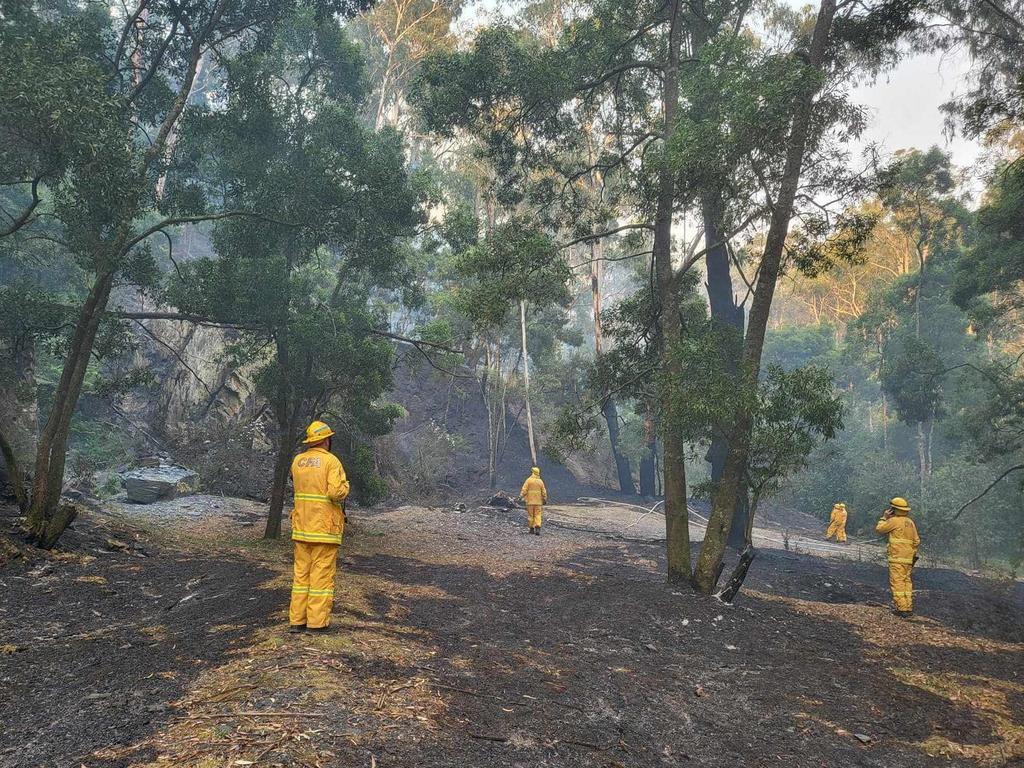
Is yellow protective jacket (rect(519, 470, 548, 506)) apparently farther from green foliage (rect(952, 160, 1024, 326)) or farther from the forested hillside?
green foliage (rect(952, 160, 1024, 326))

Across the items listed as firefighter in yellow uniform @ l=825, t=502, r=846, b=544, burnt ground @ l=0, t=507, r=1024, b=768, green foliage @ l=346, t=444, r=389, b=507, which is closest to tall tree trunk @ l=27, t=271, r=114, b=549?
burnt ground @ l=0, t=507, r=1024, b=768

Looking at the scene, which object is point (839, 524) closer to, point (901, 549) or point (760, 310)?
point (901, 549)

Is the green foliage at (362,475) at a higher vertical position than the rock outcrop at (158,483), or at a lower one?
higher

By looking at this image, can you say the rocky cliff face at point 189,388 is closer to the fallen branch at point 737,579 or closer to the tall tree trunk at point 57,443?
the tall tree trunk at point 57,443

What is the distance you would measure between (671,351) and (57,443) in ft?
32.0

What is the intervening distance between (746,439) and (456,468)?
81.4 feet

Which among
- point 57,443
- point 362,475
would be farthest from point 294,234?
point 57,443

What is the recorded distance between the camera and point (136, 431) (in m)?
21.0

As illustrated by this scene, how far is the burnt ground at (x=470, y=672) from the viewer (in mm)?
3721

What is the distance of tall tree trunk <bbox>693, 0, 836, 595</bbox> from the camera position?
8.98 m

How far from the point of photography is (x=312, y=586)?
220 inches

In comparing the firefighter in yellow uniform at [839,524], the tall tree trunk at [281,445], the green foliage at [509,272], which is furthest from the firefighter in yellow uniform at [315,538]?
the firefighter in yellow uniform at [839,524]

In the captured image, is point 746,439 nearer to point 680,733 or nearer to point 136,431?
point 680,733

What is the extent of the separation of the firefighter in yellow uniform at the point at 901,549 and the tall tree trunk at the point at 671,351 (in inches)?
121
